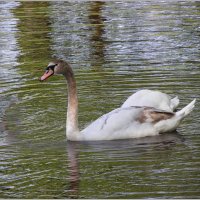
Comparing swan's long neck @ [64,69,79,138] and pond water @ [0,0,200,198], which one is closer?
pond water @ [0,0,200,198]

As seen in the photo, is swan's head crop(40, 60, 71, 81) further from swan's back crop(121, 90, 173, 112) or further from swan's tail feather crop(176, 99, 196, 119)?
swan's tail feather crop(176, 99, 196, 119)

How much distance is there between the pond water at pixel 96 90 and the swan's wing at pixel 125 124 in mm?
140

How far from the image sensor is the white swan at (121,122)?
11.9 metres

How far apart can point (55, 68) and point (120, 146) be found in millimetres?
1369

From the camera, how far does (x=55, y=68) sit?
12172 mm

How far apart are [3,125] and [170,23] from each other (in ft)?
27.8

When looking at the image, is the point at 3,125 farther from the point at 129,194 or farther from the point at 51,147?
A: the point at 129,194

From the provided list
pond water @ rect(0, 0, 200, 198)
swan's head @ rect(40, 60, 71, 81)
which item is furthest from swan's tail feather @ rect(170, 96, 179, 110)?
swan's head @ rect(40, 60, 71, 81)

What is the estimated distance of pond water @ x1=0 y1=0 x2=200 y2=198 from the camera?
10023 millimetres

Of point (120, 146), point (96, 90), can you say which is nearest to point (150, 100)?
point (120, 146)

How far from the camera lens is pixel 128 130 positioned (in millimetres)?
11914

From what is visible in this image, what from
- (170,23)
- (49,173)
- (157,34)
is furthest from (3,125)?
(170,23)

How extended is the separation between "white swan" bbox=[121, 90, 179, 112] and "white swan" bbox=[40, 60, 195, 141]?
520 mm

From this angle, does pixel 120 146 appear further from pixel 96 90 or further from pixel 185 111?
pixel 96 90
